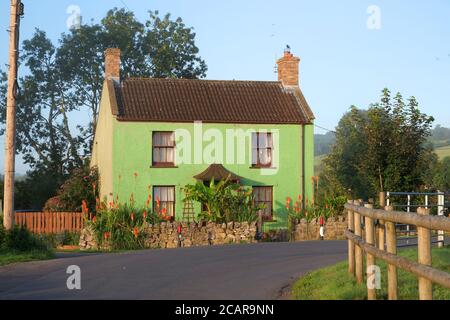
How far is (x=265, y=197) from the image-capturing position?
36125 millimetres

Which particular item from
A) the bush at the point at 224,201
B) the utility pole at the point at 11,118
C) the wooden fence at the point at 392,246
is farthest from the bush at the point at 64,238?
the wooden fence at the point at 392,246

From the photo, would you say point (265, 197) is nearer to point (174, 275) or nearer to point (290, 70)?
point (290, 70)

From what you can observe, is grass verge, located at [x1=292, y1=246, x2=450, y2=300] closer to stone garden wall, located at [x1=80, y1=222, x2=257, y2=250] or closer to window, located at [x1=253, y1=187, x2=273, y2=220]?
stone garden wall, located at [x1=80, y1=222, x2=257, y2=250]

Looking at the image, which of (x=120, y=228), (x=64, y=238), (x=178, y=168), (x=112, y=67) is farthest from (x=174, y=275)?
(x=112, y=67)

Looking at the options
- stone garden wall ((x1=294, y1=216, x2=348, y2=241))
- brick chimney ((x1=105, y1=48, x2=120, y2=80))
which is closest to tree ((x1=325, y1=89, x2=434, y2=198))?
stone garden wall ((x1=294, y1=216, x2=348, y2=241))

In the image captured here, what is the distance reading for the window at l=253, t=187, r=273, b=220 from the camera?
117ft

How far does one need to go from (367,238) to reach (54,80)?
49.2m

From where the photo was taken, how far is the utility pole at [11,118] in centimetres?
1981

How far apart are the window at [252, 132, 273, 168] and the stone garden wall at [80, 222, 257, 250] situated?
6020 mm

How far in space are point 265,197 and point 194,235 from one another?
6.96 metres

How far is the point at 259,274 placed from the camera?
14.2m

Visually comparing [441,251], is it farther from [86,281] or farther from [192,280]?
[86,281]

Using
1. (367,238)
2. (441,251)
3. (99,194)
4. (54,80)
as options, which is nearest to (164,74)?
(54,80)

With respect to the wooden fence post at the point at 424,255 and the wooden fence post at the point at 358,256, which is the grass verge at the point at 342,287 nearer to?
the wooden fence post at the point at 358,256
